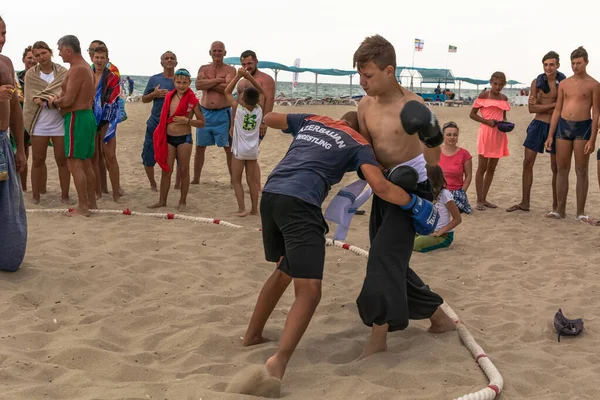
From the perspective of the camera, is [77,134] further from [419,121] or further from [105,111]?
[419,121]

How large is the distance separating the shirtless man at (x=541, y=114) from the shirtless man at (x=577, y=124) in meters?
0.30

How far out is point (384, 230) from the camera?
3457mm

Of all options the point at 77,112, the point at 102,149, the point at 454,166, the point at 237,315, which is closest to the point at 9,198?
the point at 237,315

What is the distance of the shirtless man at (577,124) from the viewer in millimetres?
7184

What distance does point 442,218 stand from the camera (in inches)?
238

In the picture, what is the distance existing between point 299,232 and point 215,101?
5.71m

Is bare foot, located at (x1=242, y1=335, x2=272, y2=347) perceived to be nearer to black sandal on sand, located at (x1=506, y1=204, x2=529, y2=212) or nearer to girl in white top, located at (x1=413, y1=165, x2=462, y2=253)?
girl in white top, located at (x1=413, y1=165, x2=462, y2=253)

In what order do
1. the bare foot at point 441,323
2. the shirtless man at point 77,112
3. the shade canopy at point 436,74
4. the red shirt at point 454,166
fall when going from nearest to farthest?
1. the bare foot at point 441,323
2. the shirtless man at point 77,112
3. the red shirt at point 454,166
4. the shade canopy at point 436,74

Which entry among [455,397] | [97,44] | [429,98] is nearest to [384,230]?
[455,397]

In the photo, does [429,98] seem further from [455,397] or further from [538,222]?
[455,397]

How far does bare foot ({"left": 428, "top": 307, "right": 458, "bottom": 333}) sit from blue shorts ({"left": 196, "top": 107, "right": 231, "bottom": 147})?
5.29 metres

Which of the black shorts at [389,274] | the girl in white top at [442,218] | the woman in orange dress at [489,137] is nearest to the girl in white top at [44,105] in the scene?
the girl in white top at [442,218]

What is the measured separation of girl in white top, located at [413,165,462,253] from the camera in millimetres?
5746

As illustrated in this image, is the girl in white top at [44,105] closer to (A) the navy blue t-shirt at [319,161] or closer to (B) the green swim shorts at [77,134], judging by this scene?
(B) the green swim shorts at [77,134]
